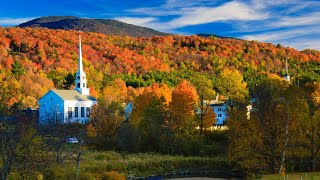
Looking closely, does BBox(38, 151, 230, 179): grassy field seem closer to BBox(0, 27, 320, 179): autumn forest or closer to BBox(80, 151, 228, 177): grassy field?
BBox(80, 151, 228, 177): grassy field

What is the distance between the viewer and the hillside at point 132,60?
103m

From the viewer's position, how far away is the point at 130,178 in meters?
42.1

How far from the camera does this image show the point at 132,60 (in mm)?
136625

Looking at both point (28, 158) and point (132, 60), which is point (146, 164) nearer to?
point (28, 158)

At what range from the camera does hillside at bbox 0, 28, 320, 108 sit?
339 ft

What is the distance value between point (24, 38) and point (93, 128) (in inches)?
3491

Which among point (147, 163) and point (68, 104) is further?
point (68, 104)

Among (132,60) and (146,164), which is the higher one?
(132,60)

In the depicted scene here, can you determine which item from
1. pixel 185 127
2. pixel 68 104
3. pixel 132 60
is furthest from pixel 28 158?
pixel 132 60

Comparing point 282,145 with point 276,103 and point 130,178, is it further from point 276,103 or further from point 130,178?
point 130,178

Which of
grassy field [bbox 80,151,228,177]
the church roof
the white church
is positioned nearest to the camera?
grassy field [bbox 80,151,228,177]

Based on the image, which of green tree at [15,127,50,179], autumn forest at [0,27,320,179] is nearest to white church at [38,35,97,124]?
autumn forest at [0,27,320,179]

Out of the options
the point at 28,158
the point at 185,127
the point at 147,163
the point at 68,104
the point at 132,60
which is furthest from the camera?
the point at 132,60

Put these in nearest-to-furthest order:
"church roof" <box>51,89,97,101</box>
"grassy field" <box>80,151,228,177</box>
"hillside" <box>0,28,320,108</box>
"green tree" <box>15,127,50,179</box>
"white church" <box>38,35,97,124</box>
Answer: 1. "green tree" <box>15,127,50,179</box>
2. "grassy field" <box>80,151,228,177</box>
3. "white church" <box>38,35,97,124</box>
4. "church roof" <box>51,89,97,101</box>
5. "hillside" <box>0,28,320,108</box>
